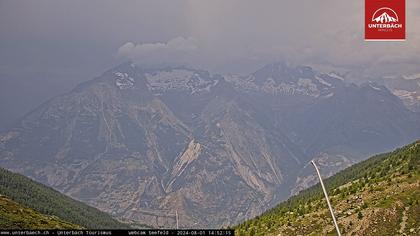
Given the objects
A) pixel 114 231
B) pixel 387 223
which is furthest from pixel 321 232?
pixel 114 231

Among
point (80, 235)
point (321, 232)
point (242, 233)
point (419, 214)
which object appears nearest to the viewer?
point (80, 235)

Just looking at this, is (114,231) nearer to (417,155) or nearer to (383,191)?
(383,191)

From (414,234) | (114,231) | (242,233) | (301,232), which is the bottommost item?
(242,233)

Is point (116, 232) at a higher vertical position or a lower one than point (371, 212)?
higher

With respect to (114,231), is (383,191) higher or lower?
lower

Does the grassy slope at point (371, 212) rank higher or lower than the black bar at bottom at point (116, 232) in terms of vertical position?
lower

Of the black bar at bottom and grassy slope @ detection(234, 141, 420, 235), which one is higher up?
the black bar at bottom

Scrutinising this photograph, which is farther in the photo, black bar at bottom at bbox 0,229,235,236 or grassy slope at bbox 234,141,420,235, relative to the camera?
grassy slope at bbox 234,141,420,235

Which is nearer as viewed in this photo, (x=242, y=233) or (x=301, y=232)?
(x=301, y=232)

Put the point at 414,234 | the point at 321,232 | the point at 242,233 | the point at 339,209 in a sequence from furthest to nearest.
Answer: the point at 242,233 < the point at 339,209 < the point at 321,232 < the point at 414,234

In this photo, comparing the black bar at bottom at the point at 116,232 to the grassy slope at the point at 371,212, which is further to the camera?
the grassy slope at the point at 371,212

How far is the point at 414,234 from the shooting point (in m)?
108

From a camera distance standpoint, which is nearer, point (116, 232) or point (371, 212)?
point (116, 232)

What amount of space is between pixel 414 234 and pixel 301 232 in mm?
30843
